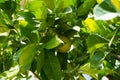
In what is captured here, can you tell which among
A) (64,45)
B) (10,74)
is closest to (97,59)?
(64,45)

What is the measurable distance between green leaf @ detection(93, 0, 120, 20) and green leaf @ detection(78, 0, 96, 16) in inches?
5.9

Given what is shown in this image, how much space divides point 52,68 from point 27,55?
64 millimetres

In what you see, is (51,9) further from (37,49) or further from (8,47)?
(8,47)

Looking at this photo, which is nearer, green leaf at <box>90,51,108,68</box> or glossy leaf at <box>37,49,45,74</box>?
green leaf at <box>90,51,108,68</box>

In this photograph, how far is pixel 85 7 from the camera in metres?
0.76

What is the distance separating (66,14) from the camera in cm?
72

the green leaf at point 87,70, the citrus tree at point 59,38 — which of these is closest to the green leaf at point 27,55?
the citrus tree at point 59,38

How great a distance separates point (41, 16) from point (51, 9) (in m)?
0.04

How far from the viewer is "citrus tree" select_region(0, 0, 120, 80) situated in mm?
678

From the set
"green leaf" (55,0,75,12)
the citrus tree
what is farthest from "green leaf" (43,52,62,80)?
"green leaf" (55,0,75,12)

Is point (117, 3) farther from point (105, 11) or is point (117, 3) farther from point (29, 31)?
point (29, 31)

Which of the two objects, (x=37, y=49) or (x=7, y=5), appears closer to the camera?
(x=37, y=49)

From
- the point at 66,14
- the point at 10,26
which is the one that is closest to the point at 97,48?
the point at 66,14

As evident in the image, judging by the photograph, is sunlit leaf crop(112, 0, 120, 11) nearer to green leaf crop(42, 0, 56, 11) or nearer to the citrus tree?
the citrus tree
